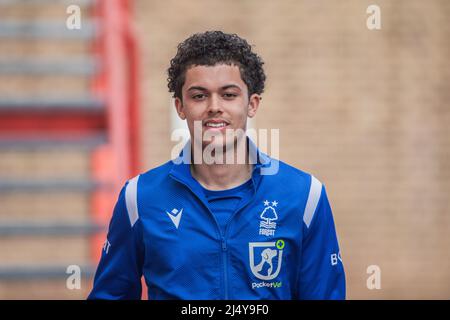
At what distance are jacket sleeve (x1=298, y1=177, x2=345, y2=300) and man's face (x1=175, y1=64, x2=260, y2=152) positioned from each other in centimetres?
37

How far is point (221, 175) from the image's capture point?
8.77 feet

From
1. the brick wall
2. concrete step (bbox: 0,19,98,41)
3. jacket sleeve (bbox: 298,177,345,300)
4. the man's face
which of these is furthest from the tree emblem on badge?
the brick wall

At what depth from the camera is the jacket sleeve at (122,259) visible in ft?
8.72

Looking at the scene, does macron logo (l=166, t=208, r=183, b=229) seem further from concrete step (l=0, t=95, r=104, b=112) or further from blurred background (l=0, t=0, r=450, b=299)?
blurred background (l=0, t=0, r=450, b=299)

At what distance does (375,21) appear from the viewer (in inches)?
253

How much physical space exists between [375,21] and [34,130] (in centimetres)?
289

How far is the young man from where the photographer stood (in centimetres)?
252

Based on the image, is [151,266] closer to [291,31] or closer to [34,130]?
[34,130]

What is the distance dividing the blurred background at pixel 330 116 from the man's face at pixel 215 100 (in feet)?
12.1

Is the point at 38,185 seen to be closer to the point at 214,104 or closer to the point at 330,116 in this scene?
the point at 330,116

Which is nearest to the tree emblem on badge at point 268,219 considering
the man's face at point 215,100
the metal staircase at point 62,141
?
the man's face at point 215,100

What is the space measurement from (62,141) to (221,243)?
111 inches
